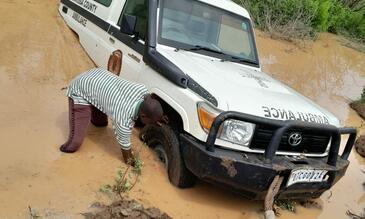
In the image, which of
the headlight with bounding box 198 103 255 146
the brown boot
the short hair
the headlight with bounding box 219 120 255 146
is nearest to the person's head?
the short hair

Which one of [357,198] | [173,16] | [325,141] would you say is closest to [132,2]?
[173,16]

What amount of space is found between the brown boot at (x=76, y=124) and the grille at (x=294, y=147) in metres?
1.69

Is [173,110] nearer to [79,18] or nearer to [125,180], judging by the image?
[125,180]

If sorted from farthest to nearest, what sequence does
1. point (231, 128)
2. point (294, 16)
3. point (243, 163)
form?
point (294, 16), point (231, 128), point (243, 163)

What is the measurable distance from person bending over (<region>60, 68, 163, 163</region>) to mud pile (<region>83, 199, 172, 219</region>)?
2.36ft

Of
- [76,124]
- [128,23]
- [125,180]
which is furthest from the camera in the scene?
[128,23]

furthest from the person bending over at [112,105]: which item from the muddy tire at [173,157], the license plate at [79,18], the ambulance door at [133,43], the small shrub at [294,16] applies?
the small shrub at [294,16]

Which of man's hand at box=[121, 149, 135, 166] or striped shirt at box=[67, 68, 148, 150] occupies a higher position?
striped shirt at box=[67, 68, 148, 150]

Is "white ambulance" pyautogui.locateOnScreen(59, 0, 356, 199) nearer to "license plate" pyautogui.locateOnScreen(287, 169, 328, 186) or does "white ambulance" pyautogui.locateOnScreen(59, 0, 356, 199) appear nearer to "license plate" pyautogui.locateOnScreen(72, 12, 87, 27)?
"license plate" pyautogui.locateOnScreen(287, 169, 328, 186)

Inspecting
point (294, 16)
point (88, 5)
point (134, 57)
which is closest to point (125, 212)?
point (134, 57)

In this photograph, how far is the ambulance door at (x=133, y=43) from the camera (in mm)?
5117

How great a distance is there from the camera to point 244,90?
4.33m

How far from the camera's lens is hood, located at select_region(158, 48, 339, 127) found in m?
4.09

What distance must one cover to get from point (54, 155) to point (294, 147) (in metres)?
2.31
